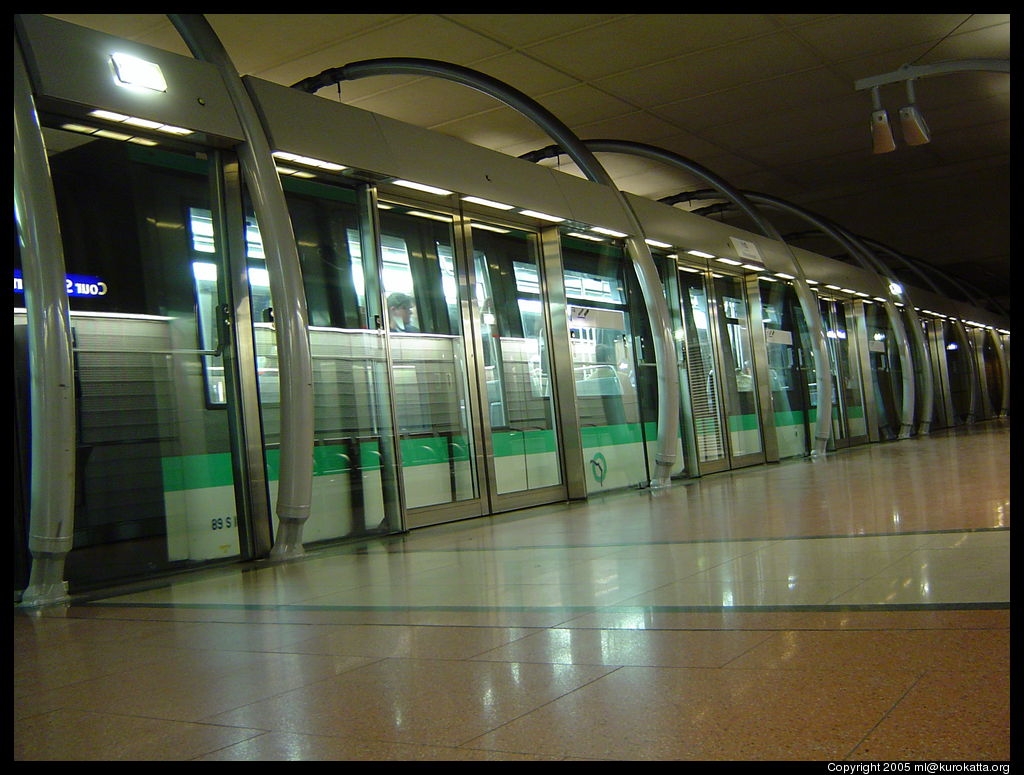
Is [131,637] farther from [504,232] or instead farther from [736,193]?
[736,193]

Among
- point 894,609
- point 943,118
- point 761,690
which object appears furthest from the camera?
point 943,118

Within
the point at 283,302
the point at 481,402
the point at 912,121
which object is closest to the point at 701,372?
the point at 912,121

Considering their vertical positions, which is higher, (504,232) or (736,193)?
(736,193)

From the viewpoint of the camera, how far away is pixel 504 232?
35.2 feet

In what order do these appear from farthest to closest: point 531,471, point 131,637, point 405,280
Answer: point 531,471, point 405,280, point 131,637

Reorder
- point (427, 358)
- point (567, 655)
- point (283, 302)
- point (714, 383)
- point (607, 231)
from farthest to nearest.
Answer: point (714, 383) → point (607, 231) → point (427, 358) → point (283, 302) → point (567, 655)

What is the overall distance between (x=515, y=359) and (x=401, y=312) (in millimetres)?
1785

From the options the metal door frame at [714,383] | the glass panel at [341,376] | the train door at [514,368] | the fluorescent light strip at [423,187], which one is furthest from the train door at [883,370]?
the glass panel at [341,376]

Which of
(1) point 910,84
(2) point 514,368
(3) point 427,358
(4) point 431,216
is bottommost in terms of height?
(2) point 514,368

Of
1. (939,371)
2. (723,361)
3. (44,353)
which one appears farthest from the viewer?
(939,371)

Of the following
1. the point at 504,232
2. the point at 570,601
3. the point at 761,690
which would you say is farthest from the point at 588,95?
the point at 761,690

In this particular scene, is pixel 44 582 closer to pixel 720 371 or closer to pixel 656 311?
pixel 656 311

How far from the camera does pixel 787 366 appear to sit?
1723 centimetres
